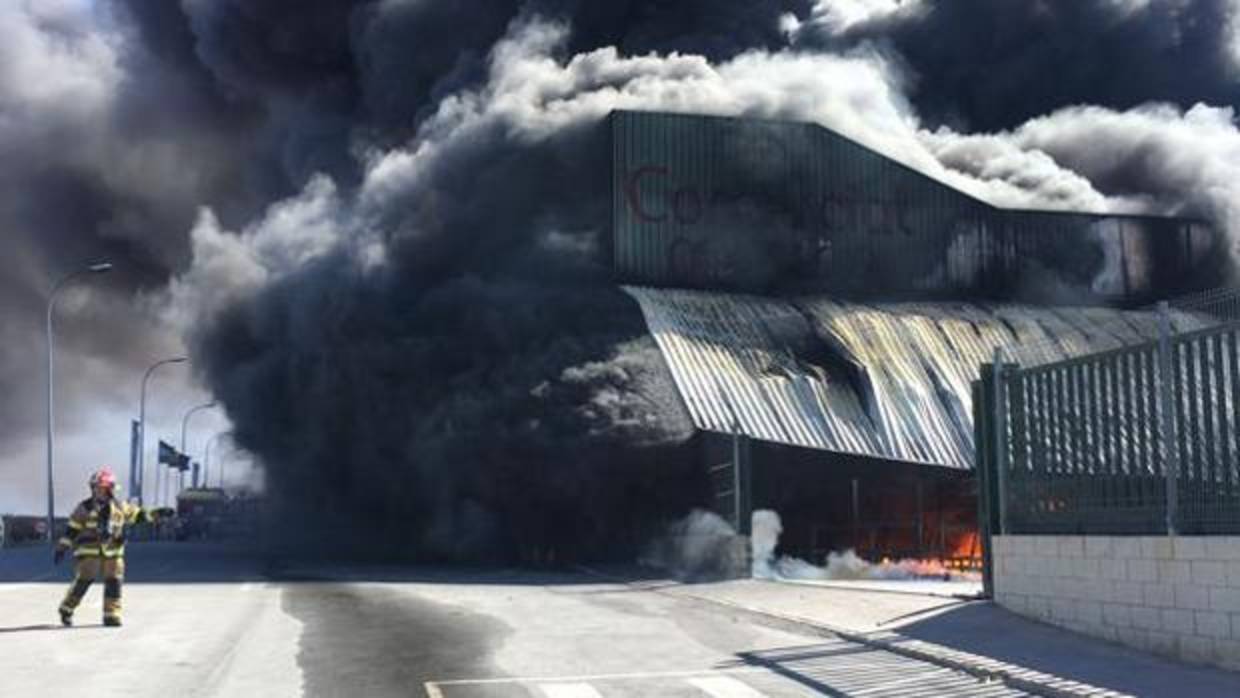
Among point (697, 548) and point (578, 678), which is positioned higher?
A: point (697, 548)

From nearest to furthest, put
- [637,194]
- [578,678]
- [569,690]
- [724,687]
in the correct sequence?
[569,690]
[724,687]
[578,678]
[637,194]

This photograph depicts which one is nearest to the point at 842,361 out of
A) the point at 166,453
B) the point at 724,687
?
the point at 724,687

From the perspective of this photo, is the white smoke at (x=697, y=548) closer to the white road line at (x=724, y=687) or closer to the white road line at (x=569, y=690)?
the white road line at (x=724, y=687)

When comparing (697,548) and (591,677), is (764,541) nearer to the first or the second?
(697,548)

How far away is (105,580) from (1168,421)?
415 inches

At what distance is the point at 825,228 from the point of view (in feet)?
110

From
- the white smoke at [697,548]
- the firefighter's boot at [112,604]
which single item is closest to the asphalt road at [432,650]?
the firefighter's boot at [112,604]

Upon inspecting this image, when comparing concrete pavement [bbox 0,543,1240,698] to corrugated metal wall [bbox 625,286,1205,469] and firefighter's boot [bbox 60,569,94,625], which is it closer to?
firefighter's boot [bbox 60,569,94,625]

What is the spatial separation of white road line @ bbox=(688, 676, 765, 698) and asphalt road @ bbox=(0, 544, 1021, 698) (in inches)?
0.6

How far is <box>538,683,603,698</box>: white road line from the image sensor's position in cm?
881

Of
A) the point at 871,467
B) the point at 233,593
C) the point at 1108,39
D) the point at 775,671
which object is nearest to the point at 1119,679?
the point at 775,671

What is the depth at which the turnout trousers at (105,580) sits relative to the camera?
13.3m

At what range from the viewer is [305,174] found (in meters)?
44.3

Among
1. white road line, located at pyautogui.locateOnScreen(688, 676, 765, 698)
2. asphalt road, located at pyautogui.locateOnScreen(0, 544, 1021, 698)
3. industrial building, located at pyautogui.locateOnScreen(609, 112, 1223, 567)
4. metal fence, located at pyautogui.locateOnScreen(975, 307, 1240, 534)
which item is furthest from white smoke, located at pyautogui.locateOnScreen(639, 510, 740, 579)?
white road line, located at pyautogui.locateOnScreen(688, 676, 765, 698)
